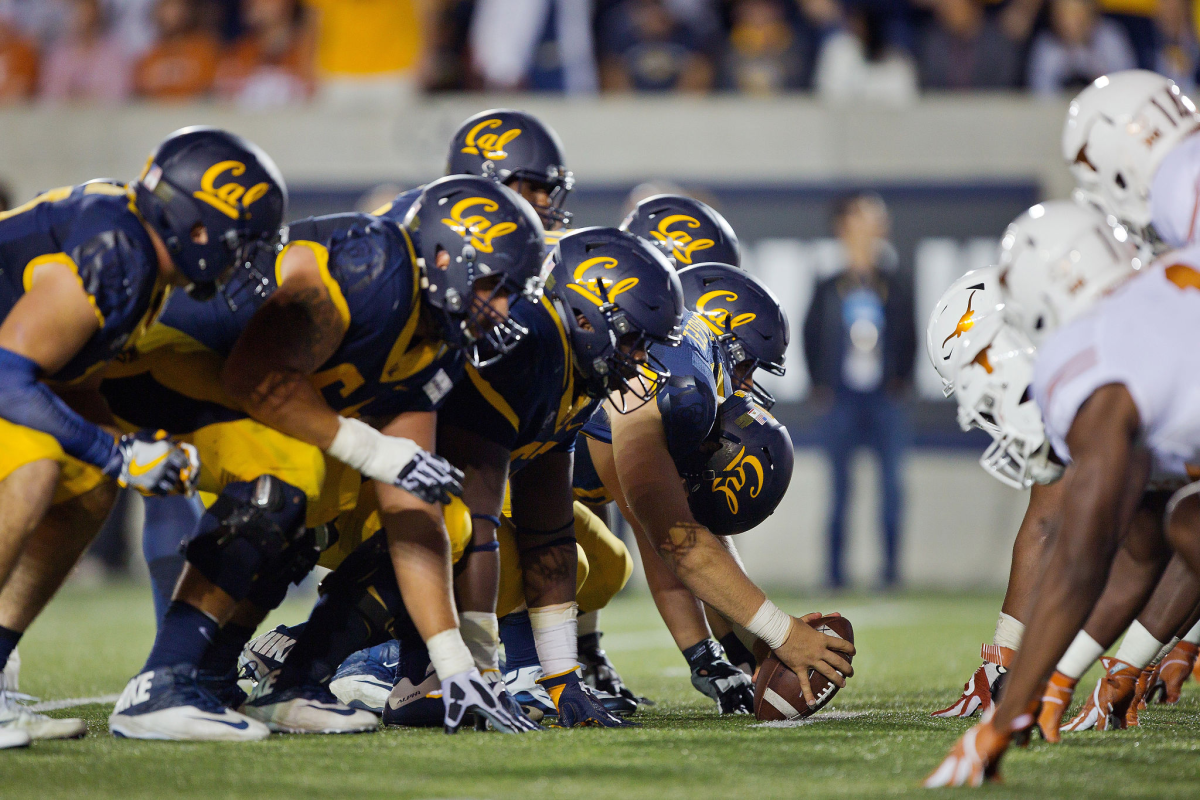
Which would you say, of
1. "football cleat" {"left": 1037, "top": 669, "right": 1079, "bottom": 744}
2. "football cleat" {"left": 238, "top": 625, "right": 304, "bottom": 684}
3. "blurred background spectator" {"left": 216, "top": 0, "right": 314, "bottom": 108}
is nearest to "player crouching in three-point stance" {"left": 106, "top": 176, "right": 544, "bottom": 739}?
"football cleat" {"left": 238, "top": 625, "right": 304, "bottom": 684}

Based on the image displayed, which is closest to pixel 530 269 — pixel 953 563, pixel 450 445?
pixel 450 445

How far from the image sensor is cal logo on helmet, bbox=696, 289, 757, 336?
199 inches

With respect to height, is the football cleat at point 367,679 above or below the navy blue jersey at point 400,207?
below

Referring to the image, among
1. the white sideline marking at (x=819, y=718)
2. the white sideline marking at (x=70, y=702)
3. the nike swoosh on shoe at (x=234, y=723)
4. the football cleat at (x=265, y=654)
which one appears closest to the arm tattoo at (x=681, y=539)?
the white sideline marking at (x=819, y=718)

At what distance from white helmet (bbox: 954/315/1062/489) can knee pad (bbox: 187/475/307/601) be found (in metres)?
1.76

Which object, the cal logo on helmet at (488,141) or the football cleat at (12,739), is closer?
the football cleat at (12,739)

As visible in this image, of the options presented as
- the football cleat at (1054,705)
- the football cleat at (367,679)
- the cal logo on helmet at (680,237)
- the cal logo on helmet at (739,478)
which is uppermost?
the cal logo on helmet at (680,237)

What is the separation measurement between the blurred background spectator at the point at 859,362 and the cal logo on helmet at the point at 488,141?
186 inches

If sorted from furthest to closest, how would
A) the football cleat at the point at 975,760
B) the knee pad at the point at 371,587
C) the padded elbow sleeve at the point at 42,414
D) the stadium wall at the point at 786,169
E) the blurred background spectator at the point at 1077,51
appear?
1. the blurred background spectator at the point at 1077,51
2. the stadium wall at the point at 786,169
3. the knee pad at the point at 371,587
4. the padded elbow sleeve at the point at 42,414
5. the football cleat at the point at 975,760

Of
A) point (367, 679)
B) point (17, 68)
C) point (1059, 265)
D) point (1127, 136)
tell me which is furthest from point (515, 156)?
Result: point (17, 68)

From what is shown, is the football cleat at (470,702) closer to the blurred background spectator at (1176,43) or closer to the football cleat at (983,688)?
the football cleat at (983,688)

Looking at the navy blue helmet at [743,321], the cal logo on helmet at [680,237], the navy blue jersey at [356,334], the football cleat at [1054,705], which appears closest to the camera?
the football cleat at [1054,705]

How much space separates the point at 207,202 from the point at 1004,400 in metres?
2.08

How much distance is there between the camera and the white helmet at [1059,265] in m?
3.23
